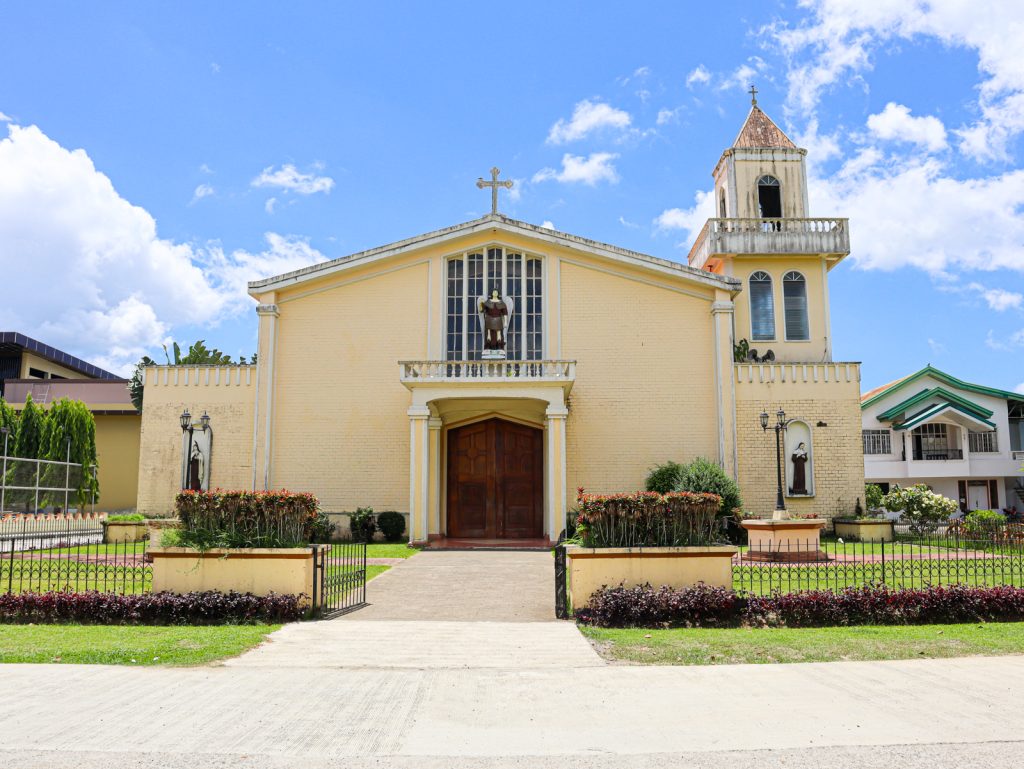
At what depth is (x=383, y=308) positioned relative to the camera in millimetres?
26453

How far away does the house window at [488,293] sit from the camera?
26.2 m

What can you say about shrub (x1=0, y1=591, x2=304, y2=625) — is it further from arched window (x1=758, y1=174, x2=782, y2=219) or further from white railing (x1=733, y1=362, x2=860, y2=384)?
arched window (x1=758, y1=174, x2=782, y2=219)

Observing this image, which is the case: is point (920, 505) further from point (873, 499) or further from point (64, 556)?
point (64, 556)

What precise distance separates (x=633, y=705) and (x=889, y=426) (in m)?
37.4

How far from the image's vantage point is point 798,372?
26266mm

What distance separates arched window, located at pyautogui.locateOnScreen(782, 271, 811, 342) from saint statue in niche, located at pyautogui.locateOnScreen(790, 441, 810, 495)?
5.09 meters

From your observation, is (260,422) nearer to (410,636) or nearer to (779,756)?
(410,636)

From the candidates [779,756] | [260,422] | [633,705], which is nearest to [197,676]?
[633,705]

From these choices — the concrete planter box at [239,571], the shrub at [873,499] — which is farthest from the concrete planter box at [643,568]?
the shrub at [873,499]

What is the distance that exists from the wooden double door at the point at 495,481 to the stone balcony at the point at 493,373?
2.48 metres

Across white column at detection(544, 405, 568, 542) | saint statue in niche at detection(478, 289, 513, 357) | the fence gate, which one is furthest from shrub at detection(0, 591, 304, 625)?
saint statue in niche at detection(478, 289, 513, 357)

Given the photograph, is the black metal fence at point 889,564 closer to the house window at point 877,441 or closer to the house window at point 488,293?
the house window at point 488,293

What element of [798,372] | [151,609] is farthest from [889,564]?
[151,609]

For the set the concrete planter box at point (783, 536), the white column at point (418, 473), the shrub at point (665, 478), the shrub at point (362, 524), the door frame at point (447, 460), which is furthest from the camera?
the door frame at point (447, 460)
